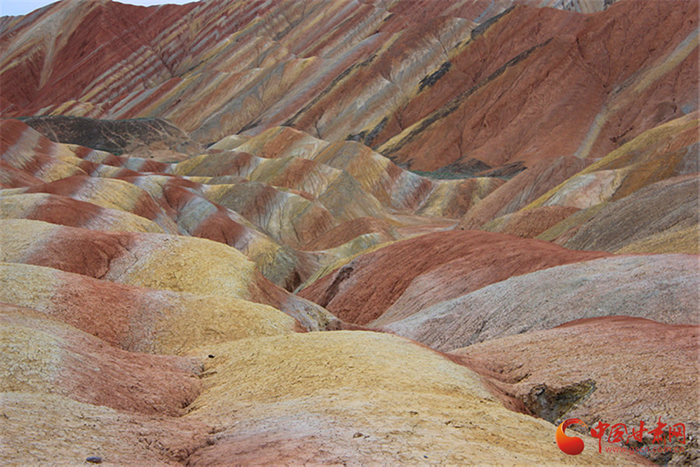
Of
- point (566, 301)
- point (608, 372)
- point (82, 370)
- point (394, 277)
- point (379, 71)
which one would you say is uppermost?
point (82, 370)

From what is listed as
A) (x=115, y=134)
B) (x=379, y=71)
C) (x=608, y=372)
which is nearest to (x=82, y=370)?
(x=608, y=372)

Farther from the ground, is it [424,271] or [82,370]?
[82,370]

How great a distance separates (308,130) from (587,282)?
8705 centimetres

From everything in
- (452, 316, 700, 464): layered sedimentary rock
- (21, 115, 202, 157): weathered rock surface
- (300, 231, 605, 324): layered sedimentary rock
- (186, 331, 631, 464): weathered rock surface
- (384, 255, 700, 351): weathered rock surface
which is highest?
(21, 115, 202, 157): weathered rock surface

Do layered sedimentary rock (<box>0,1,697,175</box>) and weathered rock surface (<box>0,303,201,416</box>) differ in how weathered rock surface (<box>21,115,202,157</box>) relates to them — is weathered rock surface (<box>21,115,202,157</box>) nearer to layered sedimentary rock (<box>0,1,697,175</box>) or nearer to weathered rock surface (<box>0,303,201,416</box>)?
layered sedimentary rock (<box>0,1,697,175</box>)

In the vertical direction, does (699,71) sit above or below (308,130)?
below

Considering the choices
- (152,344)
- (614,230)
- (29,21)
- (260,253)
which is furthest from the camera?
(29,21)

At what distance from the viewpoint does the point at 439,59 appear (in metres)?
105

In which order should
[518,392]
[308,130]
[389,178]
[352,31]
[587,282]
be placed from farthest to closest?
[352,31], [308,130], [389,178], [587,282], [518,392]

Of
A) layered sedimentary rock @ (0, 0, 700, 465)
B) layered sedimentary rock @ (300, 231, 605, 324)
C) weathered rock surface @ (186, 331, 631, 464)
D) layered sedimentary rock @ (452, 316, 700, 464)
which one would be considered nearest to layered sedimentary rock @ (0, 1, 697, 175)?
layered sedimentary rock @ (0, 0, 700, 465)

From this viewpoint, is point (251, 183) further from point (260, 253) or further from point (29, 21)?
point (29, 21)

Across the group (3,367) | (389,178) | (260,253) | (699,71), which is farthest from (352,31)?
(3,367)

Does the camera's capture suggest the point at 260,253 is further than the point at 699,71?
No

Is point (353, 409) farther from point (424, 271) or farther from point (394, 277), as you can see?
point (394, 277)
